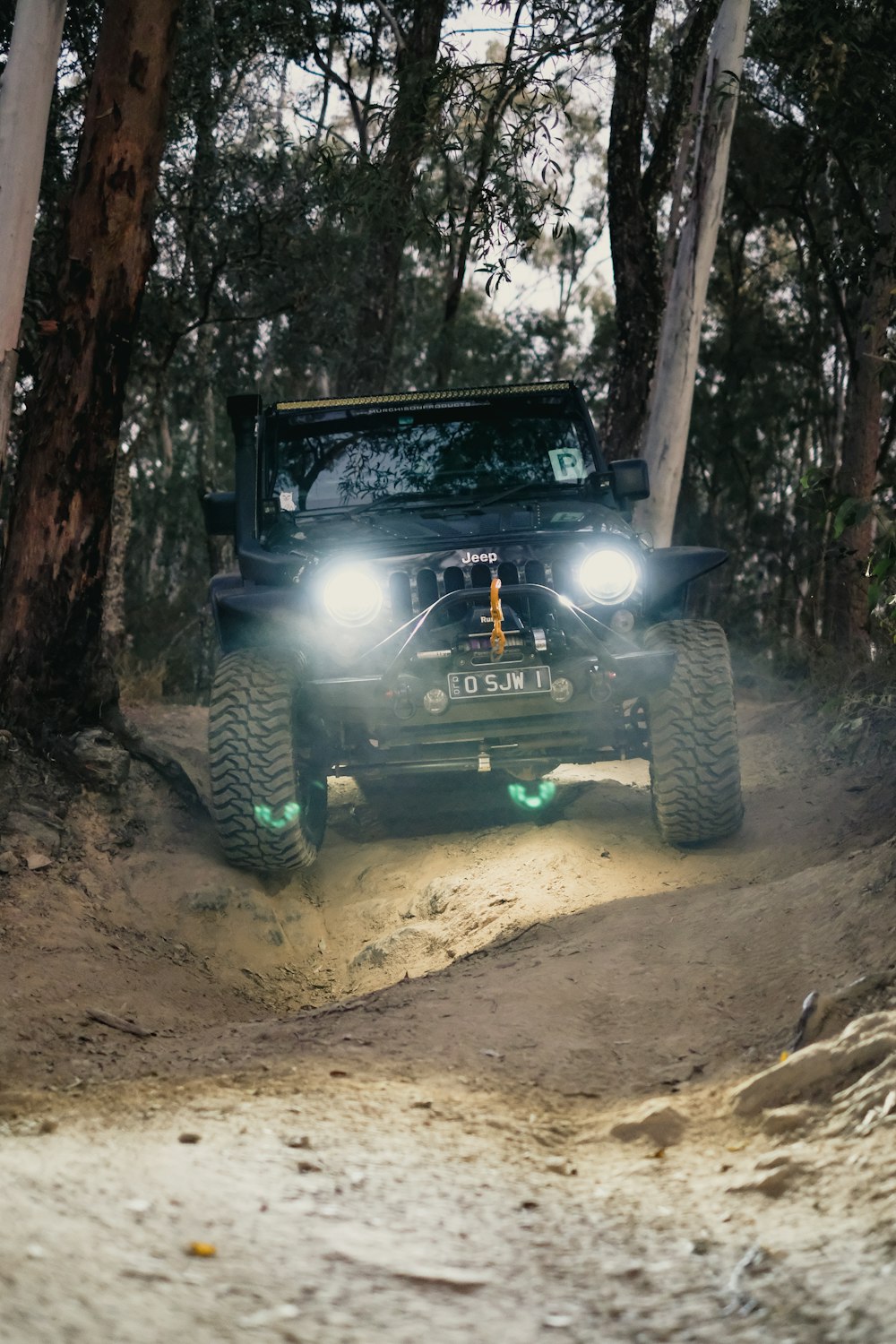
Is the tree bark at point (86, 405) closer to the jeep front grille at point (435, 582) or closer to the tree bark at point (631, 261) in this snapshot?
the jeep front grille at point (435, 582)

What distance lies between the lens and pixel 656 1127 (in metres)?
3.49

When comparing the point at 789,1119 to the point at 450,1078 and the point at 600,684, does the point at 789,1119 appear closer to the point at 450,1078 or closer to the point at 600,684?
the point at 450,1078

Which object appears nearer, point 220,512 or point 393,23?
point 220,512

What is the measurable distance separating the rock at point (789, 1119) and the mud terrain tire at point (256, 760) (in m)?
3.21

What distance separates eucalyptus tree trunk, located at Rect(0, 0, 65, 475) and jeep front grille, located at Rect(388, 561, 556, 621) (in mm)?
2409

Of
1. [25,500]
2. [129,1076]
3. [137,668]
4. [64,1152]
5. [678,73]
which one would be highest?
[678,73]

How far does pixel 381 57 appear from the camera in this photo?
18594 millimetres

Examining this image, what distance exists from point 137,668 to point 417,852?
6.90m

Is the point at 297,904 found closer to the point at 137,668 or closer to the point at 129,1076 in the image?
the point at 129,1076

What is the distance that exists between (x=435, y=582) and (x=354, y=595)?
377 mm

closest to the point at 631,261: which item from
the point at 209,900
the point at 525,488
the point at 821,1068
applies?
the point at 525,488

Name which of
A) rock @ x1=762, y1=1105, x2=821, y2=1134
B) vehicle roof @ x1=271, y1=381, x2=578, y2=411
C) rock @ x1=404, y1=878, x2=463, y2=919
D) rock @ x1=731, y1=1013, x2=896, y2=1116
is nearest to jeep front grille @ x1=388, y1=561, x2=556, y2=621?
rock @ x1=404, y1=878, x2=463, y2=919

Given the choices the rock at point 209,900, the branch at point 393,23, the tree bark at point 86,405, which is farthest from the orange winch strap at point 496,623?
the branch at point 393,23

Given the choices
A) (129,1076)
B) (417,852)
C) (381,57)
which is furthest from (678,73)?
(129,1076)
